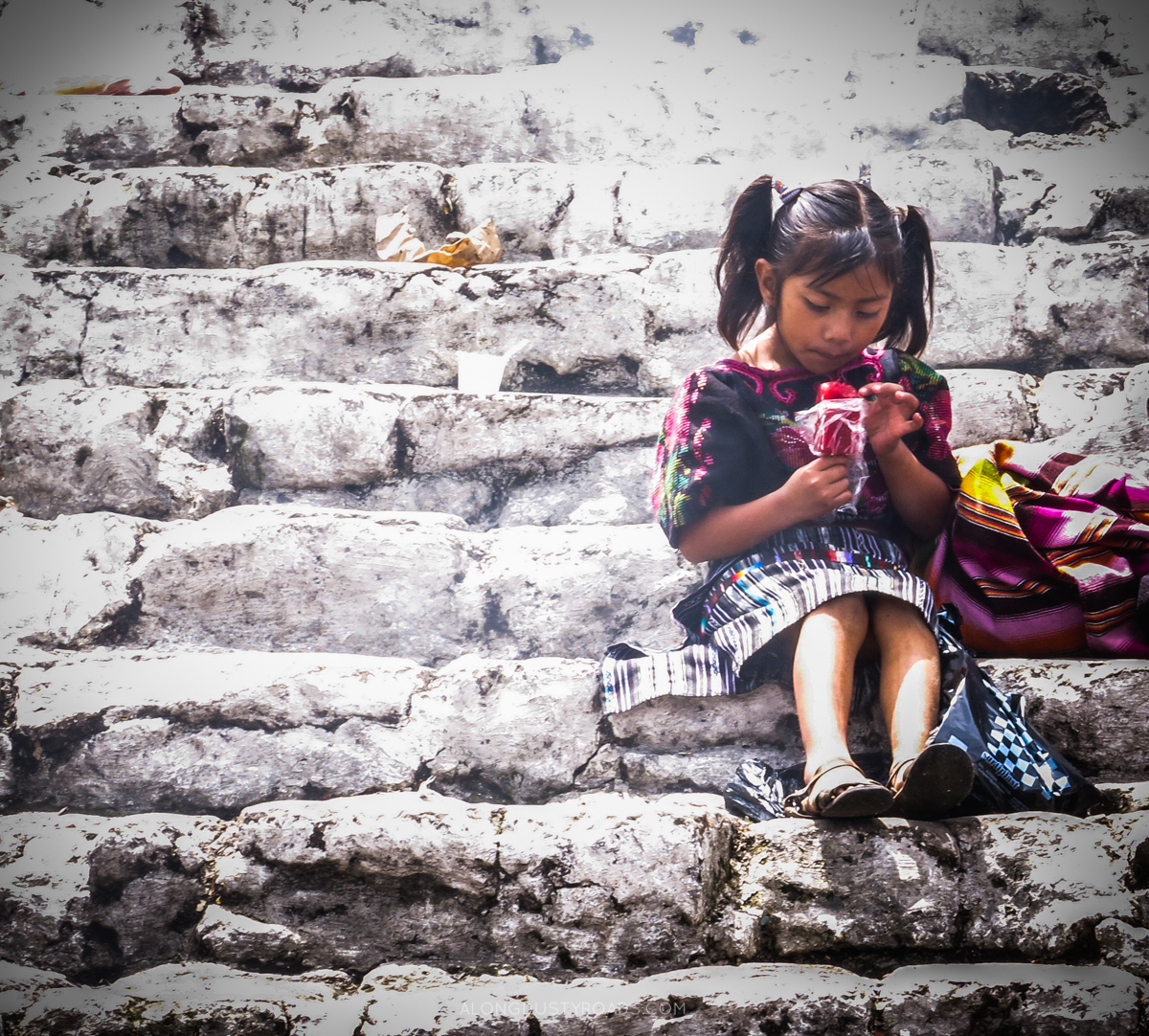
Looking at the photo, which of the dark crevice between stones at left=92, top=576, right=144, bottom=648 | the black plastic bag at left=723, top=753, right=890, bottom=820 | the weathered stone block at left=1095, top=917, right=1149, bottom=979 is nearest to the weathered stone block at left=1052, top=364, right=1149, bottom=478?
the black plastic bag at left=723, top=753, right=890, bottom=820

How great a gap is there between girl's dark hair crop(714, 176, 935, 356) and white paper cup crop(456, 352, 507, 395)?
0.70 metres

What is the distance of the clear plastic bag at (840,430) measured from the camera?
165 centimetres

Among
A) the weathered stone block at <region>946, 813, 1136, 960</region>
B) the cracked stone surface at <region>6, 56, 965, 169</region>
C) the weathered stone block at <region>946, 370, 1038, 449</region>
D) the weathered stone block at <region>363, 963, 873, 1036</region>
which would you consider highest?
the cracked stone surface at <region>6, 56, 965, 169</region>

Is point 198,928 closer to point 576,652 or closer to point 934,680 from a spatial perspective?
point 576,652

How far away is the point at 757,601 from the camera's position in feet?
5.50

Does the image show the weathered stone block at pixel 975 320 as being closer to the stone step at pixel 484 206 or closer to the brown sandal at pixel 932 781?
the stone step at pixel 484 206

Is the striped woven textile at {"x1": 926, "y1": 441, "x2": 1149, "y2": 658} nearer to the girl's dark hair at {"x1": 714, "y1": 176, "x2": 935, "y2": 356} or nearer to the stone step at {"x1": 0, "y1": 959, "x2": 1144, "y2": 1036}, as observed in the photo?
the girl's dark hair at {"x1": 714, "y1": 176, "x2": 935, "y2": 356}

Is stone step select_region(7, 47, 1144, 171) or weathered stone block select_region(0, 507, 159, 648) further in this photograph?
stone step select_region(7, 47, 1144, 171)

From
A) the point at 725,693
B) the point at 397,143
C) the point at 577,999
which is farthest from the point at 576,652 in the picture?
the point at 397,143

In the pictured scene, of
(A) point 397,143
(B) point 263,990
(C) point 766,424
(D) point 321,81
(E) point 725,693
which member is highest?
(D) point 321,81

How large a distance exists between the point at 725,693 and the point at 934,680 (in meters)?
0.38

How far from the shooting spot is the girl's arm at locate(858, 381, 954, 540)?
1710 mm

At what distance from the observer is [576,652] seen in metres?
2.00

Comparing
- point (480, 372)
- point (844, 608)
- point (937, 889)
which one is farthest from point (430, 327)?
point (937, 889)
